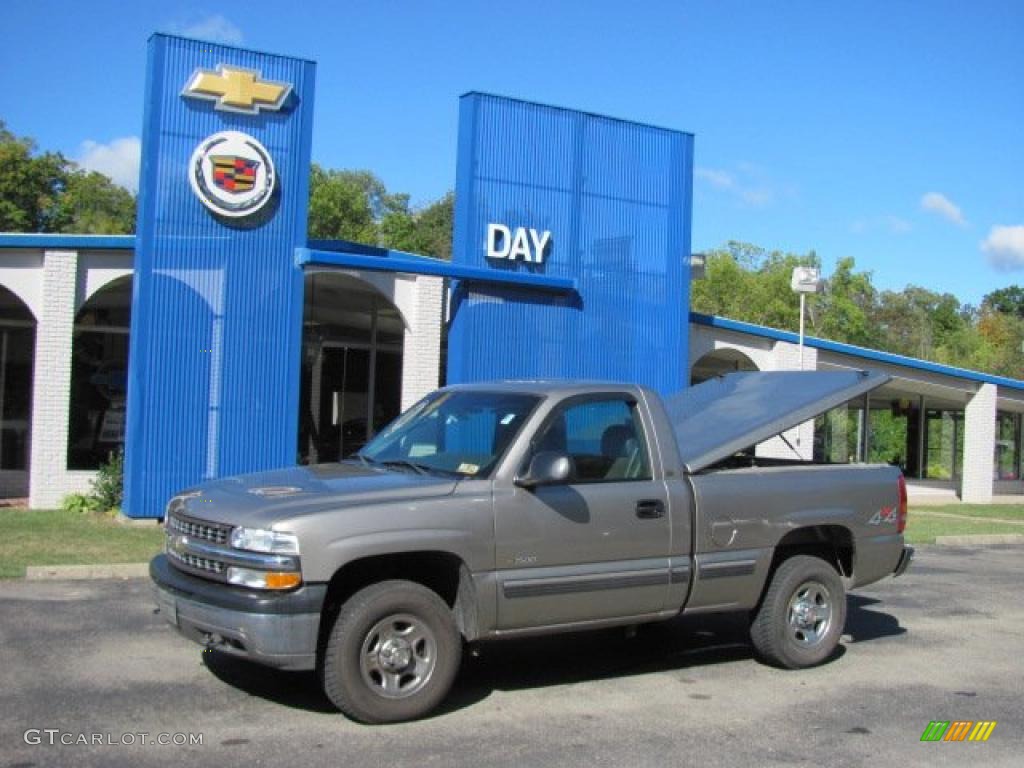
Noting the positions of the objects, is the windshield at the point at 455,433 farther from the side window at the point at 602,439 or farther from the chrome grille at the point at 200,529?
the chrome grille at the point at 200,529

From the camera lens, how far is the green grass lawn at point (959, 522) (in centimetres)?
1698

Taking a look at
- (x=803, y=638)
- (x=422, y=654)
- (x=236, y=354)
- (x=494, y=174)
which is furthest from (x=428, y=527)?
(x=494, y=174)

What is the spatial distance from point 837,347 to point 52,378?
14.7 meters

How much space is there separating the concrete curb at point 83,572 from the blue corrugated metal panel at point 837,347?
1175 centimetres

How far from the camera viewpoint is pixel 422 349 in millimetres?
16469

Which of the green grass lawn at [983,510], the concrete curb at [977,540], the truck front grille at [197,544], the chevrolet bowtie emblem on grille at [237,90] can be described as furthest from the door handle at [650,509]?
the green grass lawn at [983,510]

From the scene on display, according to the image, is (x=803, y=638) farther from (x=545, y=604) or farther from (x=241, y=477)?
(x=241, y=477)

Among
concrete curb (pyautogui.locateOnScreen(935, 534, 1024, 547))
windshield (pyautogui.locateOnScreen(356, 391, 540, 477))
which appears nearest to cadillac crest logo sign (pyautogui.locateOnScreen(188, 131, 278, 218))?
windshield (pyautogui.locateOnScreen(356, 391, 540, 477))

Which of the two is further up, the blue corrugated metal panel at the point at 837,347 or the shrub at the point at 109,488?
the blue corrugated metal panel at the point at 837,347

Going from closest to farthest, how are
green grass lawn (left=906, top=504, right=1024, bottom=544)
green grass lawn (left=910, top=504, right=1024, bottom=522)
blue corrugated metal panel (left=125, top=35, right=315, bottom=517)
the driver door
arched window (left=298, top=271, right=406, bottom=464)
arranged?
the driver door < blue corrugated metal panel (left=125, top=35, right=315, bottom=517) < green grass lawn (left=906, top=504, right=1024, bottom=544) < arched window (left=298, top=271, right=406, bottom=464) < green grass lawn (left=910, top=504, right=1024, bottom=522)

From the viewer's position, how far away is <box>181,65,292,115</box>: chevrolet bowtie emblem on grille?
1395 cm

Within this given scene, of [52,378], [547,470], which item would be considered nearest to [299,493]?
[547,470]

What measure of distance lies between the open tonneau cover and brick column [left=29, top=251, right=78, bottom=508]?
977cm

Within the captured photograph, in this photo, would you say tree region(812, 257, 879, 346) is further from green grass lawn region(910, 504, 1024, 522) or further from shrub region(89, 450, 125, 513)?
shrub region(89, 450, 125, 513)
